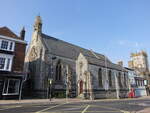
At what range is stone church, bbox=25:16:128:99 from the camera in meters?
32.6

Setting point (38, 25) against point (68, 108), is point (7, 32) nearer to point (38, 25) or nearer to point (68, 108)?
point (38, 25)

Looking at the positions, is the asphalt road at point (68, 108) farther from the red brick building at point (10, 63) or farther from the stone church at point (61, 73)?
the stone church at point (61, 73)

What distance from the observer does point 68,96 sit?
34.2 metres

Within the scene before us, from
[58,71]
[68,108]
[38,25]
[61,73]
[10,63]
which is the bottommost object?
[68,108]

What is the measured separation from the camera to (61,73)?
3531cm

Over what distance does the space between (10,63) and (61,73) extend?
12.9 meters

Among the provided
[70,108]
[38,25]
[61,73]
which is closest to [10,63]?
[61,73]

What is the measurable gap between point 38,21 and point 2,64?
58.3ft

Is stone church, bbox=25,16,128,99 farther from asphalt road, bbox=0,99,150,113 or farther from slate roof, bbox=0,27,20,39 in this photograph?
asphalt road, bbox=0,99,150,113

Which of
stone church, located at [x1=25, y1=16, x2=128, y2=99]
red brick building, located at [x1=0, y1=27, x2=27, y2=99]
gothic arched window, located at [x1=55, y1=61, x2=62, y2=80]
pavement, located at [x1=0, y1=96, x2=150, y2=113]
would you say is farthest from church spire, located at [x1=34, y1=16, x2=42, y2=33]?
pavement, located at [x1=0, y1=96, x2=150, y2=113]

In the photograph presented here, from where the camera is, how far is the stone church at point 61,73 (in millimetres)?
32562

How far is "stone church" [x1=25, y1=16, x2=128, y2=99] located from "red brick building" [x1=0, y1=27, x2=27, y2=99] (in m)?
5.68

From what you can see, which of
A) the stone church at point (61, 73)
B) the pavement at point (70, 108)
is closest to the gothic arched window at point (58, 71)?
the stone church at point (61, 73)

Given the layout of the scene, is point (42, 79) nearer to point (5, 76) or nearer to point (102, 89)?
point (5, 76)
